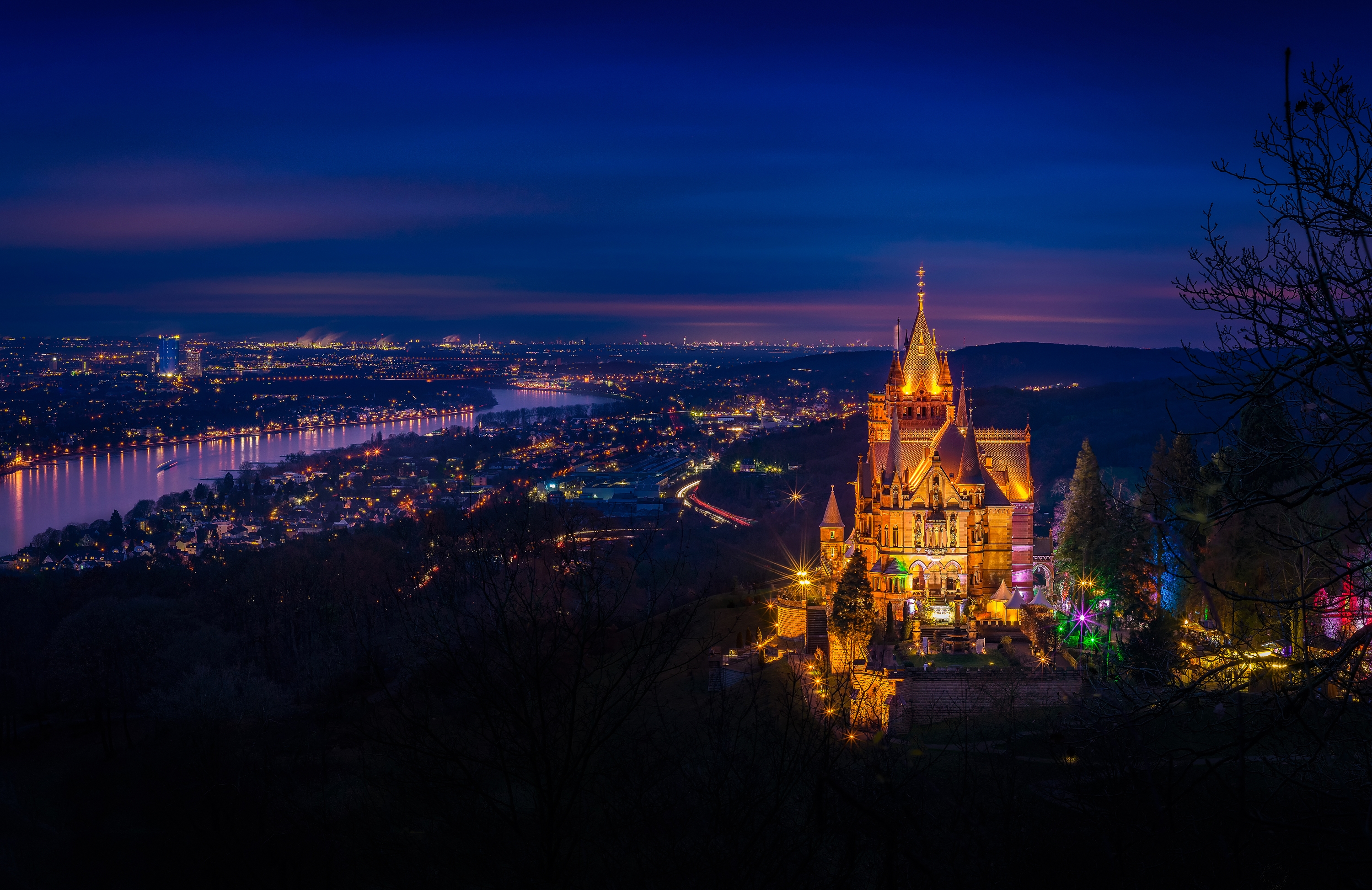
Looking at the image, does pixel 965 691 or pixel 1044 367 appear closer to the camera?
pixel 965 691

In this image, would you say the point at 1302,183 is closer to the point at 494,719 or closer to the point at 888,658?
the point at 494,719

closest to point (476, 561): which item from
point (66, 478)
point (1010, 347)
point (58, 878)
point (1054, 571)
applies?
point (58, 878)

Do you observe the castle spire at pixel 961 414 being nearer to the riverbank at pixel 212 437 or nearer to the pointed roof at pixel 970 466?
the pointed roof at pixel 970 466

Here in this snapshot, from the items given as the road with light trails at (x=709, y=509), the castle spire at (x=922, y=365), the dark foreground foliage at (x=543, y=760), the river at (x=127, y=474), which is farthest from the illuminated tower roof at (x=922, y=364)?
the river at (x=127, y=474)

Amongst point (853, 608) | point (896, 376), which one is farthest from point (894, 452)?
point (853, 608)

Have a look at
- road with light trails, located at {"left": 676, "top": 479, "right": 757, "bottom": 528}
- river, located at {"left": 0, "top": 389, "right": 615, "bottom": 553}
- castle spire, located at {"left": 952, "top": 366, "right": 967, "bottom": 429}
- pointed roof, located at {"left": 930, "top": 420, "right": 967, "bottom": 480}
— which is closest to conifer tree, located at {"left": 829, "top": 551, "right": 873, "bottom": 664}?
pointed roof, located at {"left": 930, "top": 420, "right": 967, "bottom": 480}

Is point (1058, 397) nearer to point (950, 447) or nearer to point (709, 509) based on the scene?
point (709, 509)
